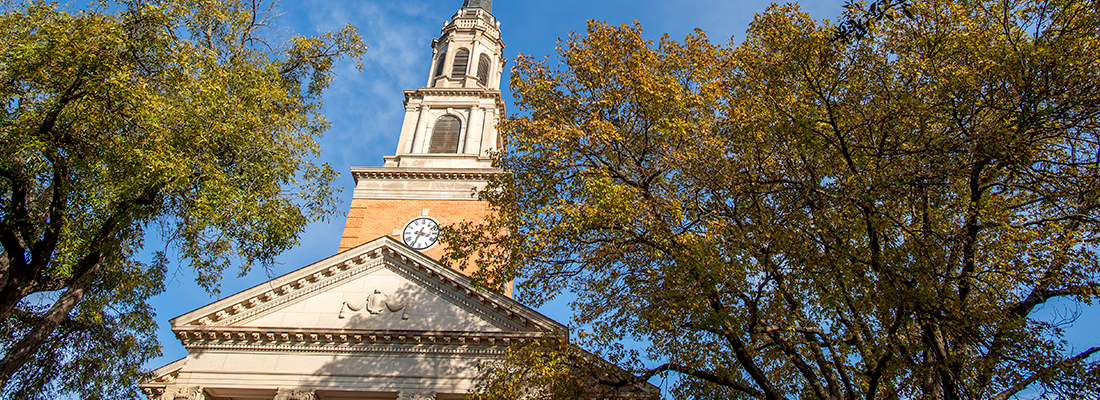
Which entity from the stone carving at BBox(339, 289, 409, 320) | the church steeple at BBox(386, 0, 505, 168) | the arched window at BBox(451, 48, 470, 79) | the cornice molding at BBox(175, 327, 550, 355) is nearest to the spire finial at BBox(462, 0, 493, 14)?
the church steeple at BBox(386, 0, 505, 168)

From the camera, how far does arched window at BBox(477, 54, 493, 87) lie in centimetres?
3238

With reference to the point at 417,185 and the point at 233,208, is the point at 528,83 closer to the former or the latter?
the point at 233,208

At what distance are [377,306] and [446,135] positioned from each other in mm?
13125

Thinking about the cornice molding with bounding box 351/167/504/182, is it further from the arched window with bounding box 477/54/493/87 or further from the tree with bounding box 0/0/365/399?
the tree with bounding box 0/0/365/399

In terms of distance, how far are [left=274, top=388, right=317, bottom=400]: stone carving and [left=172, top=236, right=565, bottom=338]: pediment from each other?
1486 mm

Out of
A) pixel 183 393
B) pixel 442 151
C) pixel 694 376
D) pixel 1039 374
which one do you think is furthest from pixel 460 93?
pixel 1039 374

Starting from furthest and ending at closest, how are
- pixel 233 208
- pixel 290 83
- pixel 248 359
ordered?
pixel 248 359 < pixel 290 83 < pixel 233 208

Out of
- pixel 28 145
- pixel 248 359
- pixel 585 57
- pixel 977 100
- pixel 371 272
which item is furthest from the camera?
→ pixel 371 272

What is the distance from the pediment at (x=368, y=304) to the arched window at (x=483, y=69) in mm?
15210

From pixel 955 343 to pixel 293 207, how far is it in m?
11.3

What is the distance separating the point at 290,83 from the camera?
15.0m

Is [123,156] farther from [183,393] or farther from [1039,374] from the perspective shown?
[1039,374]

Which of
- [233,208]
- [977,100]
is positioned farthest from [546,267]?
[977,100]

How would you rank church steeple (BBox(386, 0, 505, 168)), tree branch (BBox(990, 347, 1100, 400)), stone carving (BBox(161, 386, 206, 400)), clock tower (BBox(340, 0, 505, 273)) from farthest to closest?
1. church steeple (BBox(386, 0, 505, 168))
2. clock tower (BBox(340, 0, 505, 273))
3. stone carving (BBox(161, 386, 206, 400))
4. tree branch (BBox(990, 347, 1100, 400))
